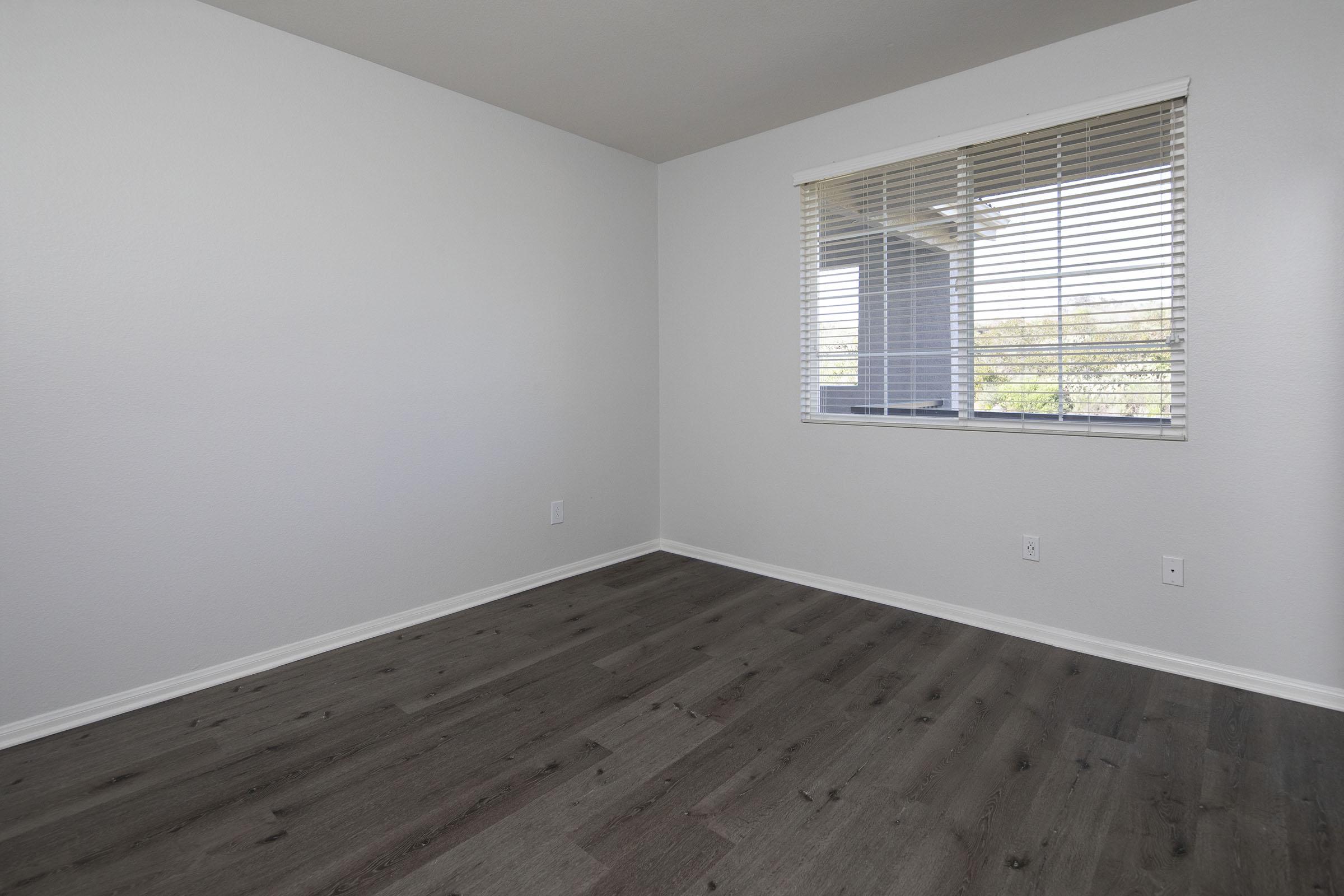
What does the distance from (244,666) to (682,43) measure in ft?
9.98

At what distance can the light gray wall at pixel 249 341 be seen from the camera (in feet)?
7.42

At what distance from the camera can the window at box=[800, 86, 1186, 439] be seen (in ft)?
8.79

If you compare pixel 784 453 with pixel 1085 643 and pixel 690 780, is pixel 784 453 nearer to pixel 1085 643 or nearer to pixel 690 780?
pixel 1085 643

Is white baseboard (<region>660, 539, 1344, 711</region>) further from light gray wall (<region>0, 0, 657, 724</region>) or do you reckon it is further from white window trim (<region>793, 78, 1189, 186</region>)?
white window trim (<region>793, 78, 1189, 186</region>)

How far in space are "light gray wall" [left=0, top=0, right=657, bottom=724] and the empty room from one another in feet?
0.05

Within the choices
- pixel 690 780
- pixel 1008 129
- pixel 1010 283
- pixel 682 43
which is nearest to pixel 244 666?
pixel 690 780

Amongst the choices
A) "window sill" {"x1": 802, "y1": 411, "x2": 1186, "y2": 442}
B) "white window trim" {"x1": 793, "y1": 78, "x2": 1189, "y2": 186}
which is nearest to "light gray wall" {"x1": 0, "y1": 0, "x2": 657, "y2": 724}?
"white window trim" {"x1": 793, "y1": 78, "x2": 1189, "y2": 186}

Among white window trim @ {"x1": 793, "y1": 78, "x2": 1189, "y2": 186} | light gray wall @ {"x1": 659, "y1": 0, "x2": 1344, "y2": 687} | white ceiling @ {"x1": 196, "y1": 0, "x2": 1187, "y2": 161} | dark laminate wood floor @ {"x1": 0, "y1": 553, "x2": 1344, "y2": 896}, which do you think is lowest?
dark laminate wood floor @ {"x1": 0, "y1": 553, "x2": 1344, "y2": 896}

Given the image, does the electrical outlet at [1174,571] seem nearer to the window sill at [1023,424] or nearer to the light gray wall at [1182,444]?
the light gray wall at [1182,444]

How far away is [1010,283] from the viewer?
3.01 m

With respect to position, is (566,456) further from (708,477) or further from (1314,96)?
(1314,96)

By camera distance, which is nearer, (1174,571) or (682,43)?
(1174,571)

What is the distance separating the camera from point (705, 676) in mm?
2652

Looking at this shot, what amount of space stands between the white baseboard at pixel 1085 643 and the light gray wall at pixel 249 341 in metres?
1.51
